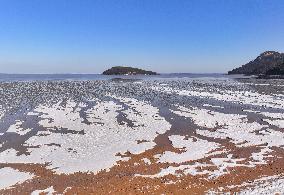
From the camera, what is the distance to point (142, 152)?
2119 cm

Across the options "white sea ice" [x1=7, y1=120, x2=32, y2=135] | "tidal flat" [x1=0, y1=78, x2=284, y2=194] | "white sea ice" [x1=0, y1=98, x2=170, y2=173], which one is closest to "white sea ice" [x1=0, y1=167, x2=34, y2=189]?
"tidal flat" [x1=0, y1=78, x2=284, y2=194]

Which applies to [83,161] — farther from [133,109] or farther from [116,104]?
[116,104]

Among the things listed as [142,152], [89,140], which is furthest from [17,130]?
[142,152]

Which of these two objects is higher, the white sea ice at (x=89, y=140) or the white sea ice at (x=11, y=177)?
the white sea ice at (x=89, y=140)

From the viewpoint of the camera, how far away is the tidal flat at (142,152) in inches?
614

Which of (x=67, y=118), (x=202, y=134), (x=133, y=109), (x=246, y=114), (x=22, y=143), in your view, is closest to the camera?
(x=22, y=143)

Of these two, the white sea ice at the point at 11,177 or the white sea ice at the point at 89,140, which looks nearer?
the white sea ice at the point at 11,177

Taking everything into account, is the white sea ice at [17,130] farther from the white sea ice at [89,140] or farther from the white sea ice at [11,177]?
the white sea ice at [11,177]

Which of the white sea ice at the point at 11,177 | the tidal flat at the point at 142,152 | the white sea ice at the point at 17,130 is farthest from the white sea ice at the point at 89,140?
the white sea ice at the point at 17,130

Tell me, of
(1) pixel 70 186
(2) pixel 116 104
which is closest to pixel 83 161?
(1) pixel 70 186

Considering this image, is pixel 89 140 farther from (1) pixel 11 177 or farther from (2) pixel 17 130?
(1) pixel 11 177

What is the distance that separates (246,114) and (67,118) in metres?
16.2

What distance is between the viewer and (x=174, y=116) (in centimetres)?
3441

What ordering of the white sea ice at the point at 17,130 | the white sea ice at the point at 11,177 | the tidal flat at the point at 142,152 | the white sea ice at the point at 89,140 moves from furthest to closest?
the white sea ice at the point at 17,130 → the white sea ice at the point at 89,140 → the white sea ice at the point at 11,177 → the tidal flat at the point at 142,152
